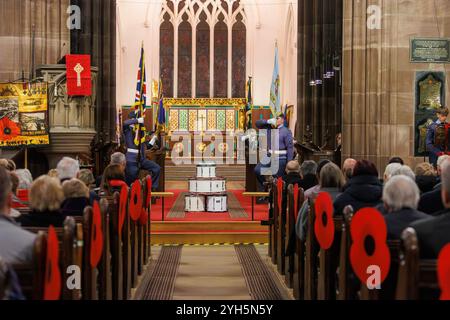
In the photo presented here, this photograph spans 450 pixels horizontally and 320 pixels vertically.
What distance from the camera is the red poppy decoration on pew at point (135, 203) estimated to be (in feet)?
26.2

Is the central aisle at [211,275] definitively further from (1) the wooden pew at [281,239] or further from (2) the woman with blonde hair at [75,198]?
(2) the woman with blonde hair at [75,198]

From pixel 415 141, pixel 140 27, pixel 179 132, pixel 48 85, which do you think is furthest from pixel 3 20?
pixel 140 27

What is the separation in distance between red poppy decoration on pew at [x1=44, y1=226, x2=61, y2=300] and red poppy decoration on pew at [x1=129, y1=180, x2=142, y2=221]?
3.95 meters

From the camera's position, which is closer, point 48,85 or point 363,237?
point 363,237

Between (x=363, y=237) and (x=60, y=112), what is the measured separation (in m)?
8.84

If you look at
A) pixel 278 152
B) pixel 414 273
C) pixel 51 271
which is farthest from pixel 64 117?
pixel 414 273

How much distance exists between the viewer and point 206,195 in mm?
13320

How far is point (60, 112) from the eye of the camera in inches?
500

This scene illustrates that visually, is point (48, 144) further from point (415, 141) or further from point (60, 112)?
point (415, 141)

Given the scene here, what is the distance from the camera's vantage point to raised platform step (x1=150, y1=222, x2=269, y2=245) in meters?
11.4

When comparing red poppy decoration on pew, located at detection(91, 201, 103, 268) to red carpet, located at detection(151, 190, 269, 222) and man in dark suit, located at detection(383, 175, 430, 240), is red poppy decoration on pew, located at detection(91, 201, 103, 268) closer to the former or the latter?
man in dark suit, located at detection(383, 175, 430, 240)

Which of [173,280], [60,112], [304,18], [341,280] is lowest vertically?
[173,280]

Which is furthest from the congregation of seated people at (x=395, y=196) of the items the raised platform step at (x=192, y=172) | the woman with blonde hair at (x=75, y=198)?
the raised platform step at (x=192, y=172)

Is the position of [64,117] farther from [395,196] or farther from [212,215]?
[395,196]
